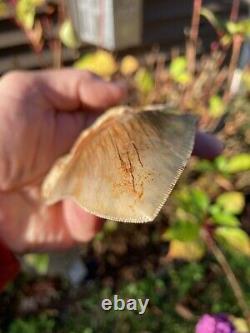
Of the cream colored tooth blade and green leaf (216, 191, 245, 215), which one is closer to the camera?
the cream colored tooth blade

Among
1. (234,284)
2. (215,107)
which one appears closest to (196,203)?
(234,284)

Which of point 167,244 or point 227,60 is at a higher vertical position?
point 227,60

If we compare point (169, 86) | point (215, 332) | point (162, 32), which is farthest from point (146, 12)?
point (215, 332)

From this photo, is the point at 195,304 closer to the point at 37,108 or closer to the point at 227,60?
the point at 37,108

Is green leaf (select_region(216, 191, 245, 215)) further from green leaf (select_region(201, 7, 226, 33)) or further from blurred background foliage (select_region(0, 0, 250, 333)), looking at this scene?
green leaf (select_region(201, 7, 226, 33))

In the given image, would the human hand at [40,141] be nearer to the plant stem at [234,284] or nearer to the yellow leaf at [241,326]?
the plant stem at [234,284]

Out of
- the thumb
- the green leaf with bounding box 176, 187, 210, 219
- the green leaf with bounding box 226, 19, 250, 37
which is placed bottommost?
the green leaf with bounding box 176, 187, 210, 219

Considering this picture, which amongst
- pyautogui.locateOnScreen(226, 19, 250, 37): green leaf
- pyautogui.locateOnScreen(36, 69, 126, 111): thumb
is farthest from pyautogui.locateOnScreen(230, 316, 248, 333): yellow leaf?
pyautogui.locateOnScreen(226, 19, 250, 37): green leaf
